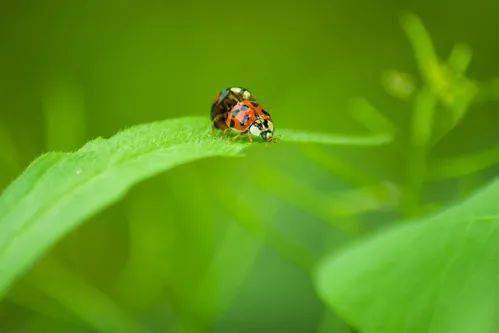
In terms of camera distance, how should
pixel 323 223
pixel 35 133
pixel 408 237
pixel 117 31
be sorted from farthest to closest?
pixel 117 31
pixel 35 133
pixel 323 223
pixel 408 237

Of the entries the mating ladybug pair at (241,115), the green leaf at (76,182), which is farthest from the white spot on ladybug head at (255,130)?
the green leaf at (76,182)

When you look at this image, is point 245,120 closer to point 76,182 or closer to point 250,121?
point 250,121

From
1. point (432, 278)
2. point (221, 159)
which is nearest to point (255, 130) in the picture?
point (432, 278)

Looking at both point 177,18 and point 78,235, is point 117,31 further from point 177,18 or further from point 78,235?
point 78,235

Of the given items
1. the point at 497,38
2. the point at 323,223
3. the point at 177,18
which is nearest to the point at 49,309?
the point at 323,223

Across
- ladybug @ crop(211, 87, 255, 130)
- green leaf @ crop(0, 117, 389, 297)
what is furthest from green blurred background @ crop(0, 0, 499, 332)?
green leaf @ crop(0, 117, 389, 297)

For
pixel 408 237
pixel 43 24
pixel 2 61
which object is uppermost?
pixel 43 24
